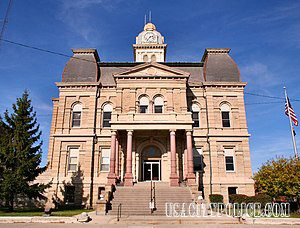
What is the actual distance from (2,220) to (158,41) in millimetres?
38364

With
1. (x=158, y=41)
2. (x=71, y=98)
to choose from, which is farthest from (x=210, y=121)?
(x=158, y=41)

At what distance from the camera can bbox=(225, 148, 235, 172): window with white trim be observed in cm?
2633

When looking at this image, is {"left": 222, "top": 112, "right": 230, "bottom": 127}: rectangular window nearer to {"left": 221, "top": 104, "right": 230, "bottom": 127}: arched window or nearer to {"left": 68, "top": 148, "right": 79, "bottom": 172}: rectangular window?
{"left": 221, "top": 104, "right": 230, "bottom": 127}: arched window

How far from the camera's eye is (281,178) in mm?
18578

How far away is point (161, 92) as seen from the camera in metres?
27.1

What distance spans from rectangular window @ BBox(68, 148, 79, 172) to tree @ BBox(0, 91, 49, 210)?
4.78 metres

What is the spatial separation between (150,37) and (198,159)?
2797 cm

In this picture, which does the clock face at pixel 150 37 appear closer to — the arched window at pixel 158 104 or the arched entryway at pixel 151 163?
the arched window at pixel 158 104

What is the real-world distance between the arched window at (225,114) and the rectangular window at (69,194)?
17.7 meters

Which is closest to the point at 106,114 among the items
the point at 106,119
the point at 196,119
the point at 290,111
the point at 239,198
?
the point at 106,119

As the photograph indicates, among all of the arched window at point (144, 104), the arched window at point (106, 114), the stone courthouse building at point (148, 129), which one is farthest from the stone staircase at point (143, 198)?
the arched window at point (106, 114)

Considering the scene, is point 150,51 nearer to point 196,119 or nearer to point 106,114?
point 106,114

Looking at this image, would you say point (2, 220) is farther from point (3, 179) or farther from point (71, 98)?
point (71, 98)

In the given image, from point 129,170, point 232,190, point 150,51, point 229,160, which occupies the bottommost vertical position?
point 232,190
